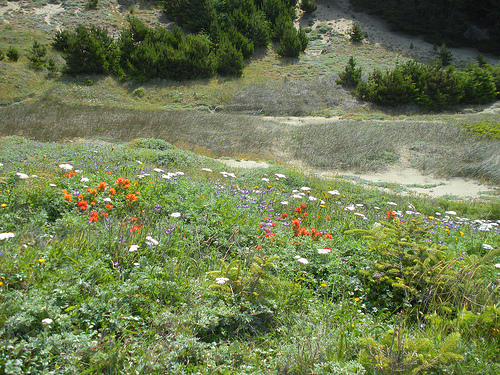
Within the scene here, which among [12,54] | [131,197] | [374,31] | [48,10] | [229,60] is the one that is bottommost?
[131,197]

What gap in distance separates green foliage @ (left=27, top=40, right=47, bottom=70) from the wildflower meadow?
→ 2364 centimetres

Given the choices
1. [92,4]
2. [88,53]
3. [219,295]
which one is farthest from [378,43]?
[219,295]

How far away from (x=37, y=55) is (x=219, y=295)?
2735 centimetres

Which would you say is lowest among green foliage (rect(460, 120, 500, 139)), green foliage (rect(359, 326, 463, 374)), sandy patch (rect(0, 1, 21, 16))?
green foliage (rect(460, 120, 500, 139))

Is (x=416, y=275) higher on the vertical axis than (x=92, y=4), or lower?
lower

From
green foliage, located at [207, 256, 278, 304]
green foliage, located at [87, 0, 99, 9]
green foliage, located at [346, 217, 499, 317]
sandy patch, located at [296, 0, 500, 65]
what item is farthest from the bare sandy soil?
green foliage, located at [207, 256, 278, 304]

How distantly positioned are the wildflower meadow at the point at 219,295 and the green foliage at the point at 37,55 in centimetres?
2364

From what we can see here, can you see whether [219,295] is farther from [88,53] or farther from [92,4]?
[92,4]

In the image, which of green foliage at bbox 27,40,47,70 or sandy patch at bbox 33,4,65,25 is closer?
green foliage at bbox 27,40,47,70

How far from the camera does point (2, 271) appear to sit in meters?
1.86

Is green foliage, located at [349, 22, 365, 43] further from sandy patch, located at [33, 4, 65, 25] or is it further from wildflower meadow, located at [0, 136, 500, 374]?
wildflower meadow, located at [0, 136, 500, 374]

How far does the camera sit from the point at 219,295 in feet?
7.16

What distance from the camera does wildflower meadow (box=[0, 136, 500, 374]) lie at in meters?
1.61

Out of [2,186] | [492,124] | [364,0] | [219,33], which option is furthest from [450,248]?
[364,0]
